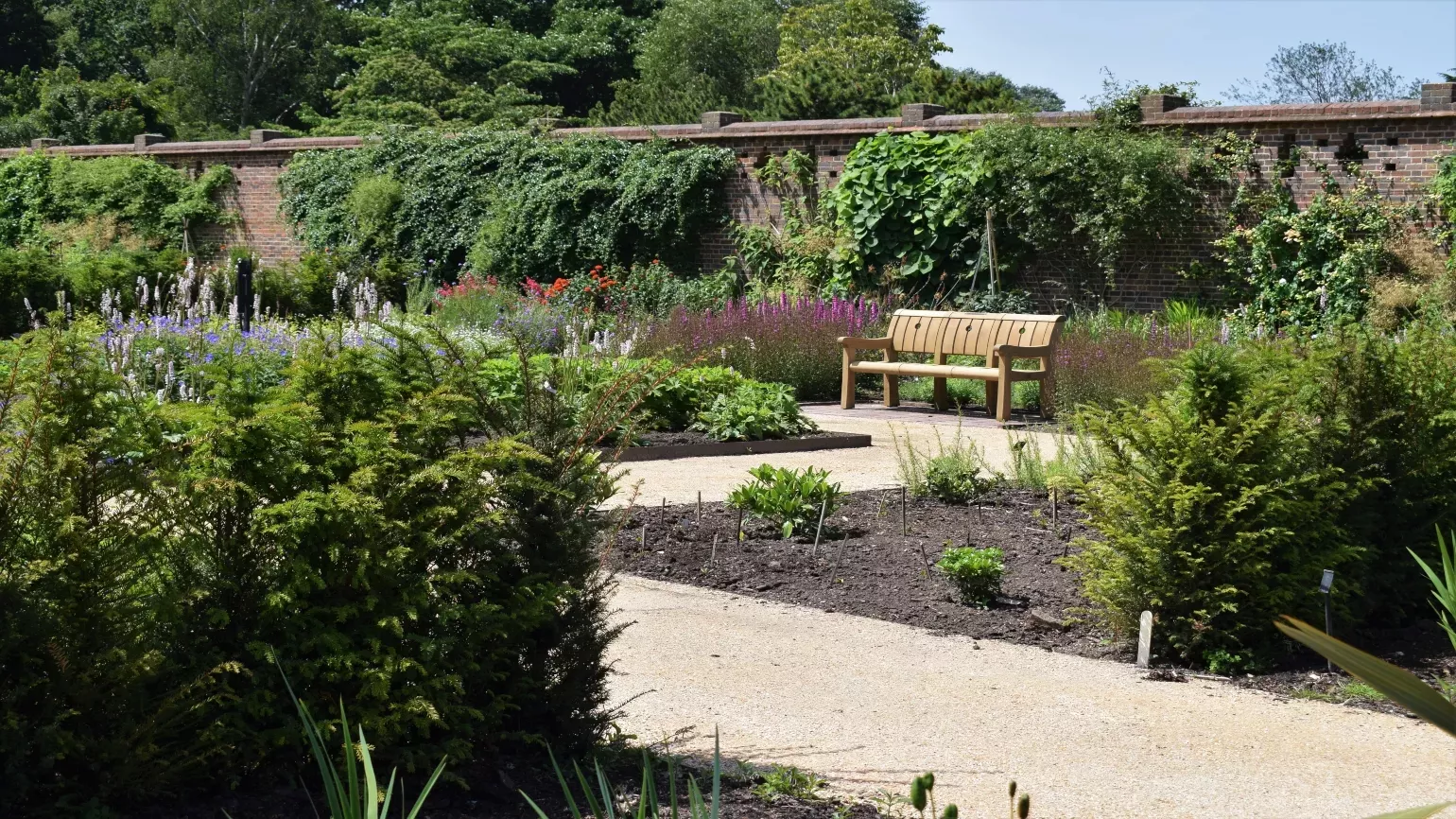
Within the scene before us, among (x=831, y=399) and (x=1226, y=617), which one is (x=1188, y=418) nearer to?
(x=1226, y=617)

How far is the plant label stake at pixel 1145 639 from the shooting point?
16.1 ft

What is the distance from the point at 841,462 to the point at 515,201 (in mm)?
11541

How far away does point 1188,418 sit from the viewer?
5160mm

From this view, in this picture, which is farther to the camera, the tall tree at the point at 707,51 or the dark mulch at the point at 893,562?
the tall tree at the point at 707,51

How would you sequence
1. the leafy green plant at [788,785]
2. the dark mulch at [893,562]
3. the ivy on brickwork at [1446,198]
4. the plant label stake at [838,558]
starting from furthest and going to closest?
1. the ivy on brickwork at [1446,198]
2. the plant label stake at [838,558]
3. the dark mulch at [893,562]
4. the leafy green plant at [788,785]

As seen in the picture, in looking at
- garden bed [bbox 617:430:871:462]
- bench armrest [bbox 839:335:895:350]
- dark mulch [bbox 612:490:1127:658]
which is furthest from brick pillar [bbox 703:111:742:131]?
dark mulch [bbox 612:490:1127:658]

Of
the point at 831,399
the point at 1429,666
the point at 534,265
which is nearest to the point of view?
the point at 1429,666

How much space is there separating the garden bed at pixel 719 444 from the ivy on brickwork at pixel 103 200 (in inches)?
638

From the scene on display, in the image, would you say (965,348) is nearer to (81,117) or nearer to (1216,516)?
(1216,516)

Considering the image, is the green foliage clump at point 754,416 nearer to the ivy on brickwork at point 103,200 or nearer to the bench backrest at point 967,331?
the bench backrest at point 967,331

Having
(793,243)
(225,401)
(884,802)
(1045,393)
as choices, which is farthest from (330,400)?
(793,243)

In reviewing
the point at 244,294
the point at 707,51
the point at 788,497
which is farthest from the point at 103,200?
the point at 788,497

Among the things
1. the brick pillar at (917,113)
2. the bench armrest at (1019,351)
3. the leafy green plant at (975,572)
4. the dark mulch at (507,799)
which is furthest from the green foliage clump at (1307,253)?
the dark mulch at (507,799)

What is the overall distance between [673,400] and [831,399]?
3835 mm
